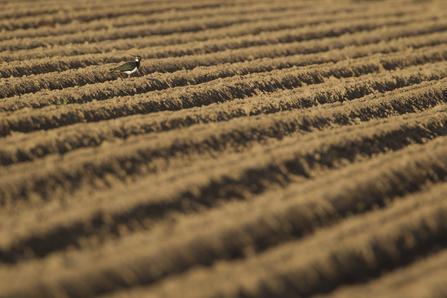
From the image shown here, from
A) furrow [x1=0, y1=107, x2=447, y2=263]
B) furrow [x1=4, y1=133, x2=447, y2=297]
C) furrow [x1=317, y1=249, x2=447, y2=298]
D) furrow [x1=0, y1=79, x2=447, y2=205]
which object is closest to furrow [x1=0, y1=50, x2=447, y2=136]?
furrow [x1=0, y1=79, x2=447, y2=205]

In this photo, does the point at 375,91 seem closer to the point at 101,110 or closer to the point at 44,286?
the point at 101,110

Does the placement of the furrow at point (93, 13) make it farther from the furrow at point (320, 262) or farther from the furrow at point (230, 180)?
the furrow at point (320, 262)

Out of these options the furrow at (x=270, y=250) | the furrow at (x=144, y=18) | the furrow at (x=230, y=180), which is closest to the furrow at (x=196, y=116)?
the furrow at (x=230, y=180)

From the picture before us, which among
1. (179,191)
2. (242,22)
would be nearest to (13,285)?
(179,191)

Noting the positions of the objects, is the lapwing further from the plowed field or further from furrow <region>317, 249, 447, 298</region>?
furrow <region>317, 249, 447, 298</region>

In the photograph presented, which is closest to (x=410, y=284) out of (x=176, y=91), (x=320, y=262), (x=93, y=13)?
(x=320, y=262)
